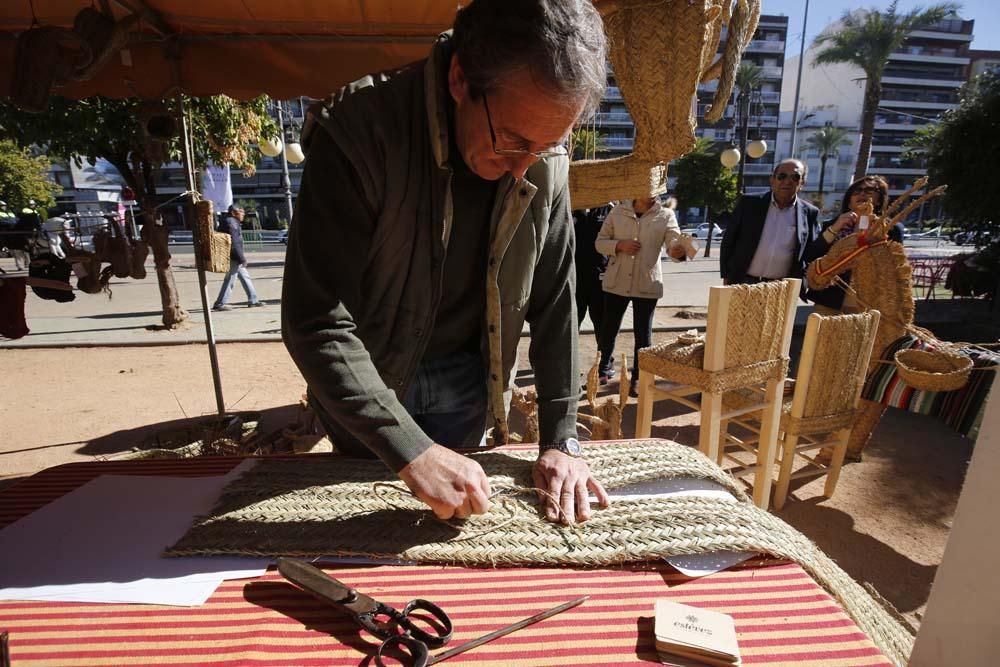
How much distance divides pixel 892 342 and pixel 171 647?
130 inches

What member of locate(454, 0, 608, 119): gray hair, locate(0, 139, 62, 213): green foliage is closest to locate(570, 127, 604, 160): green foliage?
locate(454, 0, 608, 119): gray hair

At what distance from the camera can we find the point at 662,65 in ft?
5.60

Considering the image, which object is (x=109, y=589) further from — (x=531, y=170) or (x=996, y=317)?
(x=996, y=317)

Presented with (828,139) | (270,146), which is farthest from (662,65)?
(828,139)

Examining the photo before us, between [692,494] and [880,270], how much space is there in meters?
2.48

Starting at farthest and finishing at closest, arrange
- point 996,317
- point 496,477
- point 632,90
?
point 996,317 → point 632,90 → point 496,477

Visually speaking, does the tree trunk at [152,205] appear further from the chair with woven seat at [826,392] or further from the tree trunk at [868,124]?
the tree trunk at [868,124]

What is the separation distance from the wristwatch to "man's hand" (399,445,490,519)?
0.29 m

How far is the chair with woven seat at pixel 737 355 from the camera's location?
2.54 m

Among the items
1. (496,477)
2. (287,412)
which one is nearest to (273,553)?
(496,477)

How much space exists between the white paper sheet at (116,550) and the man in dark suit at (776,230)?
4079mm

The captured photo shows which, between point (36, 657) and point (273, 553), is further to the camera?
point (273, 553)

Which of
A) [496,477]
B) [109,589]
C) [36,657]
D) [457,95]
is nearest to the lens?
[36,657]

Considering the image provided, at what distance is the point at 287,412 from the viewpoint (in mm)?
4309
